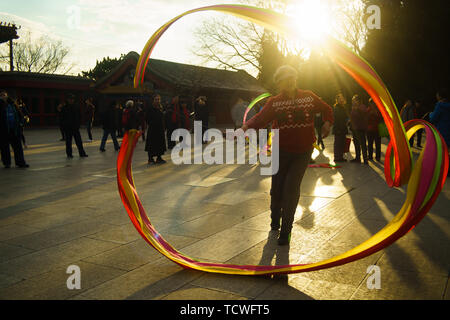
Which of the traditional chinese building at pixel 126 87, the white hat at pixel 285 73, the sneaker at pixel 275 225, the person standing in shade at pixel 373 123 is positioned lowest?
the sneaker at pixel 275 225

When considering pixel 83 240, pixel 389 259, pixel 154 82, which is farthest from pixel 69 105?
pixel 154 82

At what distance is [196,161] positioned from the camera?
13016mm

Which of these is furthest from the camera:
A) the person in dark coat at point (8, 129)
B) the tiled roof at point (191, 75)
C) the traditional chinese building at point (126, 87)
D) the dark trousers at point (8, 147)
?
the traditional chinese building at point (126, 87)

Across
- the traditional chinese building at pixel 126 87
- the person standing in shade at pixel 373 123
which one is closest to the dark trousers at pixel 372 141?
the person standing in shade at pixel 373 123

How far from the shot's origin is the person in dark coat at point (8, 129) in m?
11.2

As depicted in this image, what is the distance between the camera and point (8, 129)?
37.1 feet

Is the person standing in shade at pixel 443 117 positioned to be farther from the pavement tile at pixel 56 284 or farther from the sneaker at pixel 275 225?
the pavement tile at pixel 56 284

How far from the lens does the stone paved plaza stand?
11.9 ft

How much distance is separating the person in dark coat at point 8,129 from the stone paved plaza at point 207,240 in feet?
8.38

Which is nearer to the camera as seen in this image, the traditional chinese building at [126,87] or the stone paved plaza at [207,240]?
the stone paved plaza at [207,240]

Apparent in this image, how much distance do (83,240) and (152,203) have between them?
7.23 ft

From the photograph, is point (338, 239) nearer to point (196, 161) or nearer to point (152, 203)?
point (152, 203)

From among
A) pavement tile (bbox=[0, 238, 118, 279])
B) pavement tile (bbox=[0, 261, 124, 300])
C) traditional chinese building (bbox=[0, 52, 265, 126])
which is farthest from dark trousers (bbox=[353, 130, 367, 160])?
traditional chinese building (bbox=[0, 52, 265, 126])

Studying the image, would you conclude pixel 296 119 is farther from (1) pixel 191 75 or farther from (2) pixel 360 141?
(1) pixel 191 75
